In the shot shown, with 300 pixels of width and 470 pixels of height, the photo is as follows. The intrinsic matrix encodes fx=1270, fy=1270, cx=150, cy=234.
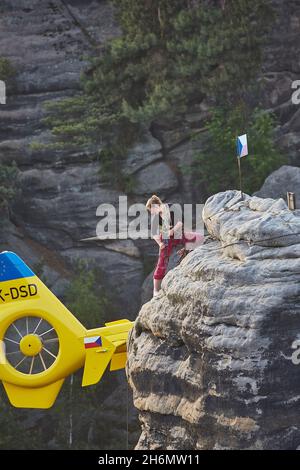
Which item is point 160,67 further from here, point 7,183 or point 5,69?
point 7,183

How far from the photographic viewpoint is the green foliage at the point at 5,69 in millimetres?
31266

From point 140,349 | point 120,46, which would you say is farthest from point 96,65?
point 140,349

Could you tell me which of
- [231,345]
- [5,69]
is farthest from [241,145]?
[5,69]

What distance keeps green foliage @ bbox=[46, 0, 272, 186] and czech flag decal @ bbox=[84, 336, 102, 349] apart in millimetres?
12749

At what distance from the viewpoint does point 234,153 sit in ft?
98.1

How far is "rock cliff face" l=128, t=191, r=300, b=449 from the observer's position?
15.0 m

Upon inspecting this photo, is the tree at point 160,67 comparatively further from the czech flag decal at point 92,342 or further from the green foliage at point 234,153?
the czech flag decal at point 92,342

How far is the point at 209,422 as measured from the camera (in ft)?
50.5

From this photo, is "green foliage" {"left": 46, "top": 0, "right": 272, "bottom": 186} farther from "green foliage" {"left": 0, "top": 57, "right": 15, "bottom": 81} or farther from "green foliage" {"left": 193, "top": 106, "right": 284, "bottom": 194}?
"green foliage" {"left": 0, "top": 57, "right": 15, "bottom": 81}

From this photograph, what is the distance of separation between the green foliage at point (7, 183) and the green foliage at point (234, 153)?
4.33 m

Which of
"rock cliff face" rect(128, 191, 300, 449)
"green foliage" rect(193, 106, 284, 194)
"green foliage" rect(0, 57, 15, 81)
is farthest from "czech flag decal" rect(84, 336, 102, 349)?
"green foliage" rect(0, 57, 15, 81)

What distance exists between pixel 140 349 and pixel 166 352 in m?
0.52

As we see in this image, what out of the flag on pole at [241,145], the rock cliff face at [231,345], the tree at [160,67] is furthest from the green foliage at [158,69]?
the rock cliff face at [231,345]

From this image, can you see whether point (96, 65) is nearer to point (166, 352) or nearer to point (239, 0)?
point (239, 0)
